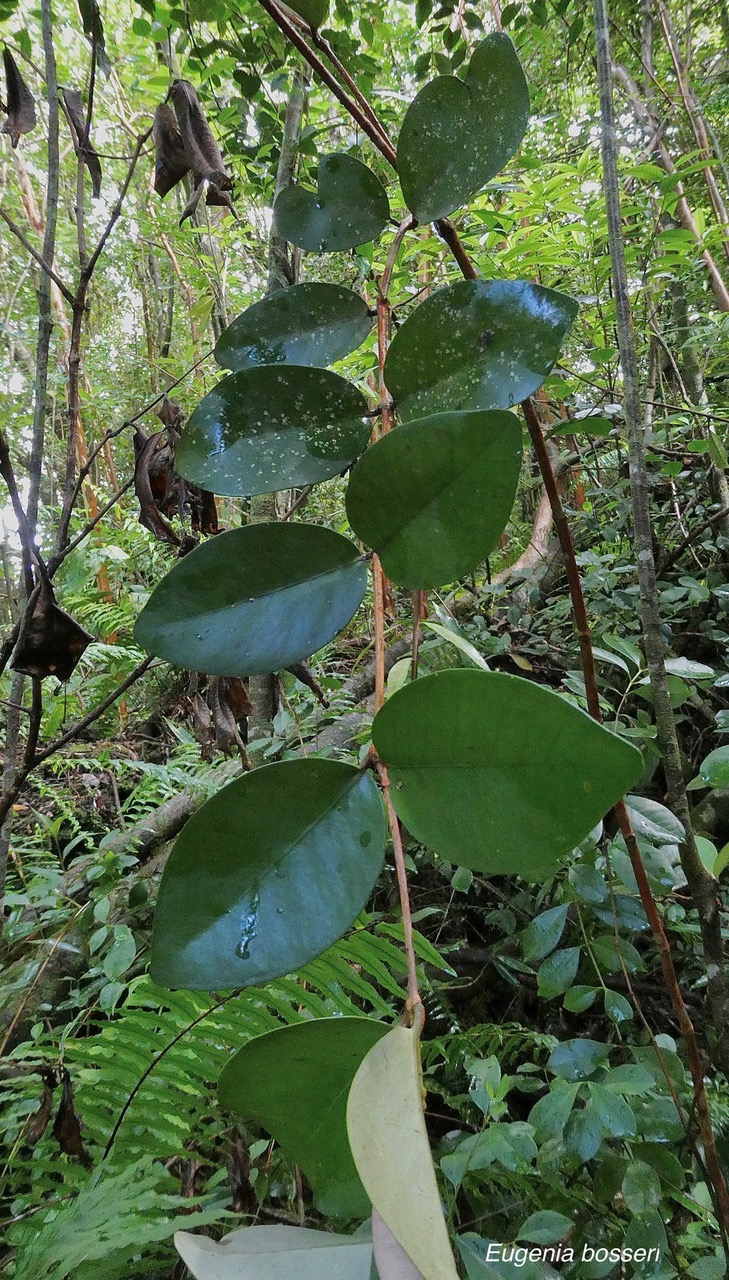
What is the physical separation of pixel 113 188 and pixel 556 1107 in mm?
4490

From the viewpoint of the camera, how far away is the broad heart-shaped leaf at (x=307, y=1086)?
174 mm

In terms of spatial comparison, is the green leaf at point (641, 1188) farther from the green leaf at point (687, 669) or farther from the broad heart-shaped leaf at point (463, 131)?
the broad heart-shaped leaf at point (463, 131)

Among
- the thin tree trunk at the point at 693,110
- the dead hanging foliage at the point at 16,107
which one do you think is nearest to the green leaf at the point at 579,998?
the dead hanging foliage at the point at 16,107

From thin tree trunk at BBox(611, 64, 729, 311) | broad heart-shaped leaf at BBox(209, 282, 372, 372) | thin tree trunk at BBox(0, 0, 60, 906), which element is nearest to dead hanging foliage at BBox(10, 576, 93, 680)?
thin tree trunk at BBox(0, 0, 60, 906)

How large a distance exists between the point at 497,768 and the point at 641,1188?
473 millimetres

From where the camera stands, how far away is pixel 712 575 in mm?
1367

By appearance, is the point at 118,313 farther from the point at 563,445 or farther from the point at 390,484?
the point at 390,484

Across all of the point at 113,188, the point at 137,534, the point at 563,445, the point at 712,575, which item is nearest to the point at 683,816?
Answer: the point at 712,575

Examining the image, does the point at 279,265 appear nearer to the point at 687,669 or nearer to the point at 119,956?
the point at 687,669

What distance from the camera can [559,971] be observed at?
1.79 ft

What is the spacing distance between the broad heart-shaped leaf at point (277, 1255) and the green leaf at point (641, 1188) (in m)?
0.37

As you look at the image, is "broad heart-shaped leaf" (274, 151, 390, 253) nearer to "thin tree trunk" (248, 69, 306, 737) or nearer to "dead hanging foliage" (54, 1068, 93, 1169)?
"thin tree trunk" (248, 69, 306, 737)

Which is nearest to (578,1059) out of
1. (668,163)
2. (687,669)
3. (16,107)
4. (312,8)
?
(687,669)

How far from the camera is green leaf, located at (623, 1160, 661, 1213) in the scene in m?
0.43
